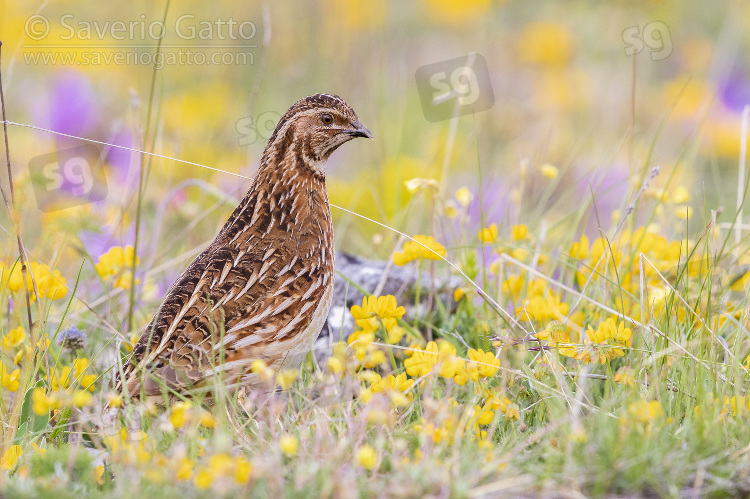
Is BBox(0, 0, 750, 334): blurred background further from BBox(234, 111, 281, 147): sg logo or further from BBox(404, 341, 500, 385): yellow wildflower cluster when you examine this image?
BBox(404, 341, 500, 385): yellow wildflower cluster

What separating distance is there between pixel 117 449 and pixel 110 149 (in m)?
5.72

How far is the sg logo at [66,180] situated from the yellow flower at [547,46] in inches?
222

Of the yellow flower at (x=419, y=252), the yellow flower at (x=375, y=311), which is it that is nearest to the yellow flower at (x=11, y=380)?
the yellow flower at (x=375, y=311)

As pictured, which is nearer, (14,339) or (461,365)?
(461,365)

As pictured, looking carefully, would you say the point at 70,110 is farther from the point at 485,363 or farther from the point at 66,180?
the point at 485,363

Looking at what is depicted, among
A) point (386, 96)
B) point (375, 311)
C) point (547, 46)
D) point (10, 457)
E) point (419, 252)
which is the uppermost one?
point (547, 46)

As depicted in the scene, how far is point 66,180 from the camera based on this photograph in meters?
6.56

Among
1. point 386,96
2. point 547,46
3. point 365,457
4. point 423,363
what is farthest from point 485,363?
point 547,46

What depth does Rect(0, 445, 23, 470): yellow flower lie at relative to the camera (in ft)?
10.8

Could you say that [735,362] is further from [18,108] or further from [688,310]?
[18,108]

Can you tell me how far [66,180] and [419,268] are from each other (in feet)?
9.84

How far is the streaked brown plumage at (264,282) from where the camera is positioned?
150 inches

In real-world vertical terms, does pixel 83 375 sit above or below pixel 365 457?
below

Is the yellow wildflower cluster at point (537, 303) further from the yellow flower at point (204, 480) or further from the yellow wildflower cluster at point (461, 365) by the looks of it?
the yellow flower at point (204, 480)
